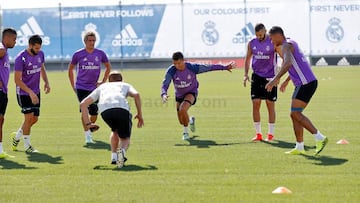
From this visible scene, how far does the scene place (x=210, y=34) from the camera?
185 ft

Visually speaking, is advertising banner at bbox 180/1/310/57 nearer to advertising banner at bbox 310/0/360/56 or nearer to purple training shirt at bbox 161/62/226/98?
advertising banner at bbox 310/0/360/56

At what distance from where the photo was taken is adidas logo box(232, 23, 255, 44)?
55500mm

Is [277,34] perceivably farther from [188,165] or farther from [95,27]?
[95,27]

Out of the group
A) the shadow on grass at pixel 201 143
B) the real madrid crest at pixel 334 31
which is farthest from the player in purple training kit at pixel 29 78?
the real madrid crest at pixel 334 31

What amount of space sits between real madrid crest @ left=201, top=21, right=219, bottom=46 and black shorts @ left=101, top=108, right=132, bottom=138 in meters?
44.8

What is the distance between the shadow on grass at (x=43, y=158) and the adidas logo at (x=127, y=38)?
44.1m

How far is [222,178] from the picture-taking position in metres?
10.6

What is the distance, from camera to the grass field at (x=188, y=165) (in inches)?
376

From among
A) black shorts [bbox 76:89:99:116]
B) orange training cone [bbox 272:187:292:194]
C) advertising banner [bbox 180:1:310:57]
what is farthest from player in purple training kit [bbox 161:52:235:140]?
advertising banner [bbox 180:1:310:57]

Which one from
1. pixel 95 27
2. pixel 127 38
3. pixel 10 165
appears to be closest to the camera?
pixel 10 165

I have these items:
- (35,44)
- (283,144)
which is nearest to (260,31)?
(283,144)

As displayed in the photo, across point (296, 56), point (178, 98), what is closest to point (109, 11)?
point (178, 98)

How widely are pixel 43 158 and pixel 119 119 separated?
7.18ft

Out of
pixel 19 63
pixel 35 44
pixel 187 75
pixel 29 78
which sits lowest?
pixel 187 75
